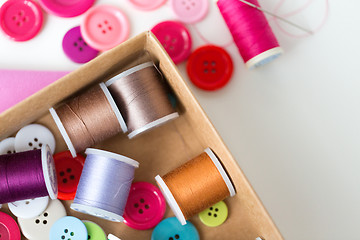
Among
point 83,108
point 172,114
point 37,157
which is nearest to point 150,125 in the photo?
point 172,114

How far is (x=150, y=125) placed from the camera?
137 cm

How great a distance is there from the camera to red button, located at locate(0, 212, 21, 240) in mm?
1430

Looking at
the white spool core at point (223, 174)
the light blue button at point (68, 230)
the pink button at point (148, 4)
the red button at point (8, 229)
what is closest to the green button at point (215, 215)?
the white spool core at point (223, 174)

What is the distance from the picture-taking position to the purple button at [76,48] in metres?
1.52

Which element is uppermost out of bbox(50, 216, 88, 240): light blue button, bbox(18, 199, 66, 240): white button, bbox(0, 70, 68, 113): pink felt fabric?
bbox(0, 70, 68, 113): pink felt fabric

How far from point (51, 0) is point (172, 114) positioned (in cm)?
66

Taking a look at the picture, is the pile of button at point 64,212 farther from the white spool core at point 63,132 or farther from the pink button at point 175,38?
the pink button at point 175,38

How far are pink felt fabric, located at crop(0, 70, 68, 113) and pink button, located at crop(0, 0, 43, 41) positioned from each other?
0.46 ft

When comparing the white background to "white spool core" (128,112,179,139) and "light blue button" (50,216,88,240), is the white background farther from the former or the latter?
"light blue button" (50,216,88,240)

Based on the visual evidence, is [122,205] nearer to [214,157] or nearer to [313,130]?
[214,157]

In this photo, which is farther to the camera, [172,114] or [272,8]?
[272,8]

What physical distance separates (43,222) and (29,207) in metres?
0.08

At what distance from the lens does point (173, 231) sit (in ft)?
4.78

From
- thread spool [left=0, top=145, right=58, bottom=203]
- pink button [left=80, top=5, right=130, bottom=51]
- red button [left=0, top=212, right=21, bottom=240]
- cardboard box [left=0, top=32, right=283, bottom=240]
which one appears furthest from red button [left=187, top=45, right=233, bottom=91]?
red button [left=0, top=212, right=21, bottom=240]
